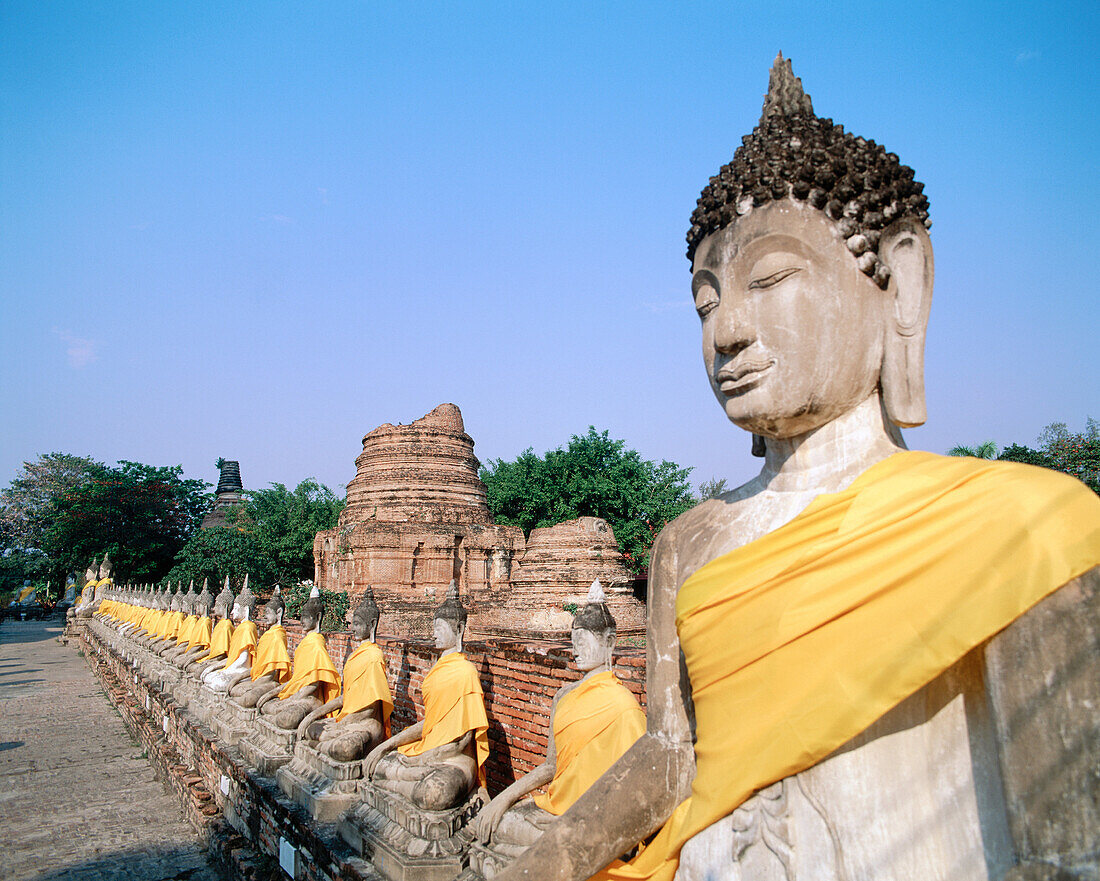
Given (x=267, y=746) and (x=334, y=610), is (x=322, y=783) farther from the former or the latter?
(x=334, y=610)

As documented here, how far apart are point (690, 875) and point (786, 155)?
1532 millimetres

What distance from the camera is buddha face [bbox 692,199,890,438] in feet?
5.29

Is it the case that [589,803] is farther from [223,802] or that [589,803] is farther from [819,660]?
[223,802]

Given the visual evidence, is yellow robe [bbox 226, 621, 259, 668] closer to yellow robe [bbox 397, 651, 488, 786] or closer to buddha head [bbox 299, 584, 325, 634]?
buddha head [bbox 299, 584, 325, 634]

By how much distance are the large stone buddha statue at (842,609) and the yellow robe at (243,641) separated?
34.2ft

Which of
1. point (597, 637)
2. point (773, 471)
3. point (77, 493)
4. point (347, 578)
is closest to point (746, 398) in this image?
point (773, 471)

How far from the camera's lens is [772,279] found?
1.65 meters

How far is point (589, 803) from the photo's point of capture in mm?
1734

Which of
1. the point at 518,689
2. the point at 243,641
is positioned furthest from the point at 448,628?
the point at 243,641

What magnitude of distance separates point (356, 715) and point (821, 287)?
19.4ft

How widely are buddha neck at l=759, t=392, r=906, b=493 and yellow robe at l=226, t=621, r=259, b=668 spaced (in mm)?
10766

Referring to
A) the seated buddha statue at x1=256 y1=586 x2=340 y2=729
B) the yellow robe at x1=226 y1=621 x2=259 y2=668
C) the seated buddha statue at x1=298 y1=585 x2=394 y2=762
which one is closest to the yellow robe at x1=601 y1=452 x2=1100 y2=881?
the seated buddha statue at x1=298 y1=585 x2=394 y2=762

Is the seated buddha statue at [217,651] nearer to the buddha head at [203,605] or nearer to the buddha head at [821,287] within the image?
the buddha head at [203,605]

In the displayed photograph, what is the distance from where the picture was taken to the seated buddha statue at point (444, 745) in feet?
15.4
